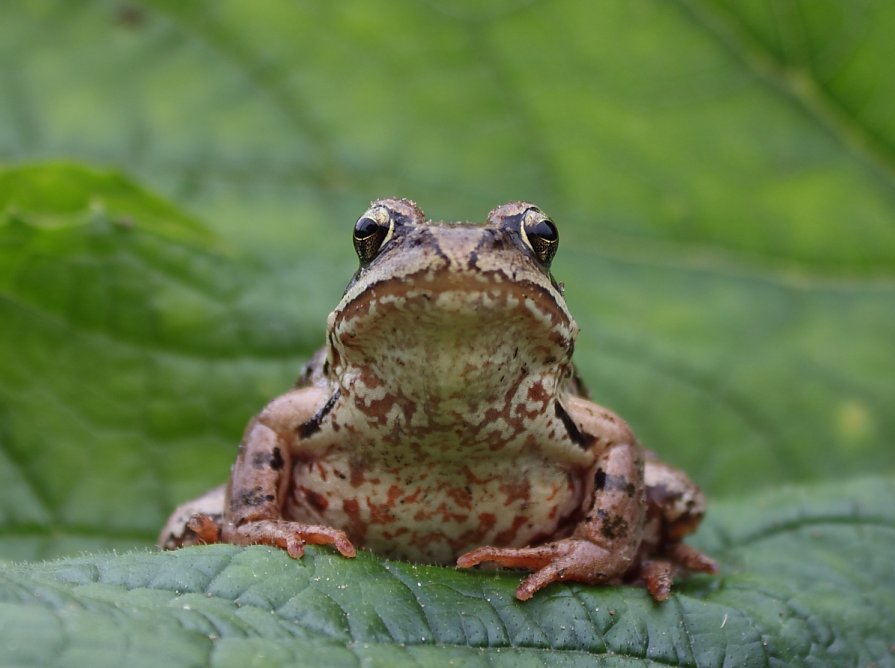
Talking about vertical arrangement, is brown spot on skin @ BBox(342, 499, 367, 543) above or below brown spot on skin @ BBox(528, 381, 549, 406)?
below

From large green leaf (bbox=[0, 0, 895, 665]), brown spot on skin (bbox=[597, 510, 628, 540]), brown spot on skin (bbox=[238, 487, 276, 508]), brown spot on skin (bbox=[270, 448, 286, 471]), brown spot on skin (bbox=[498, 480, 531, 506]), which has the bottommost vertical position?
brown spot on skin (bbox=[238, 487, 276, 508])

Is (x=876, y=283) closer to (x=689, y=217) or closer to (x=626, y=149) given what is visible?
(x=689, y=217)

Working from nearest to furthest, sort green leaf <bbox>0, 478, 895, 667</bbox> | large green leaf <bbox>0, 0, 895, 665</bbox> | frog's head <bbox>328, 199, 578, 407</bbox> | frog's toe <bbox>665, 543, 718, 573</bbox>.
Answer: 1. green leaf <bbox>0, 478, 895, 667</bbox>
2. frog's head <bbox>328, 199, 578, 407</bbox>
3. frog's toe <bbox>665, 543, 718, 573</bbox>
4. large green leaf <bbox>0, 0, 895, 665</bbox>

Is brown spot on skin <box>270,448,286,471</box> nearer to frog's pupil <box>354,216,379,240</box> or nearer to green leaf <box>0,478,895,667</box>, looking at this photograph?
green leaf <box>0,478,895,667</box>

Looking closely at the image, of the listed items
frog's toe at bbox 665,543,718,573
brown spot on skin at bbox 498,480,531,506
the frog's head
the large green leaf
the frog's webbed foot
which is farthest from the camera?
the large green leaf

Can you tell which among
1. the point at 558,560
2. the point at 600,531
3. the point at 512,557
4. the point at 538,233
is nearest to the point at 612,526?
the point at 600,531

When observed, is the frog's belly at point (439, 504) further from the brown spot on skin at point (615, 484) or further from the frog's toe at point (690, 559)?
the frog's toe at point (690, 559)

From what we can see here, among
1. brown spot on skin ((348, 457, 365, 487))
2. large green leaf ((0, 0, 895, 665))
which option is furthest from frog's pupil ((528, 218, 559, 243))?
large green leaf ((0, 0, 895, 665))
